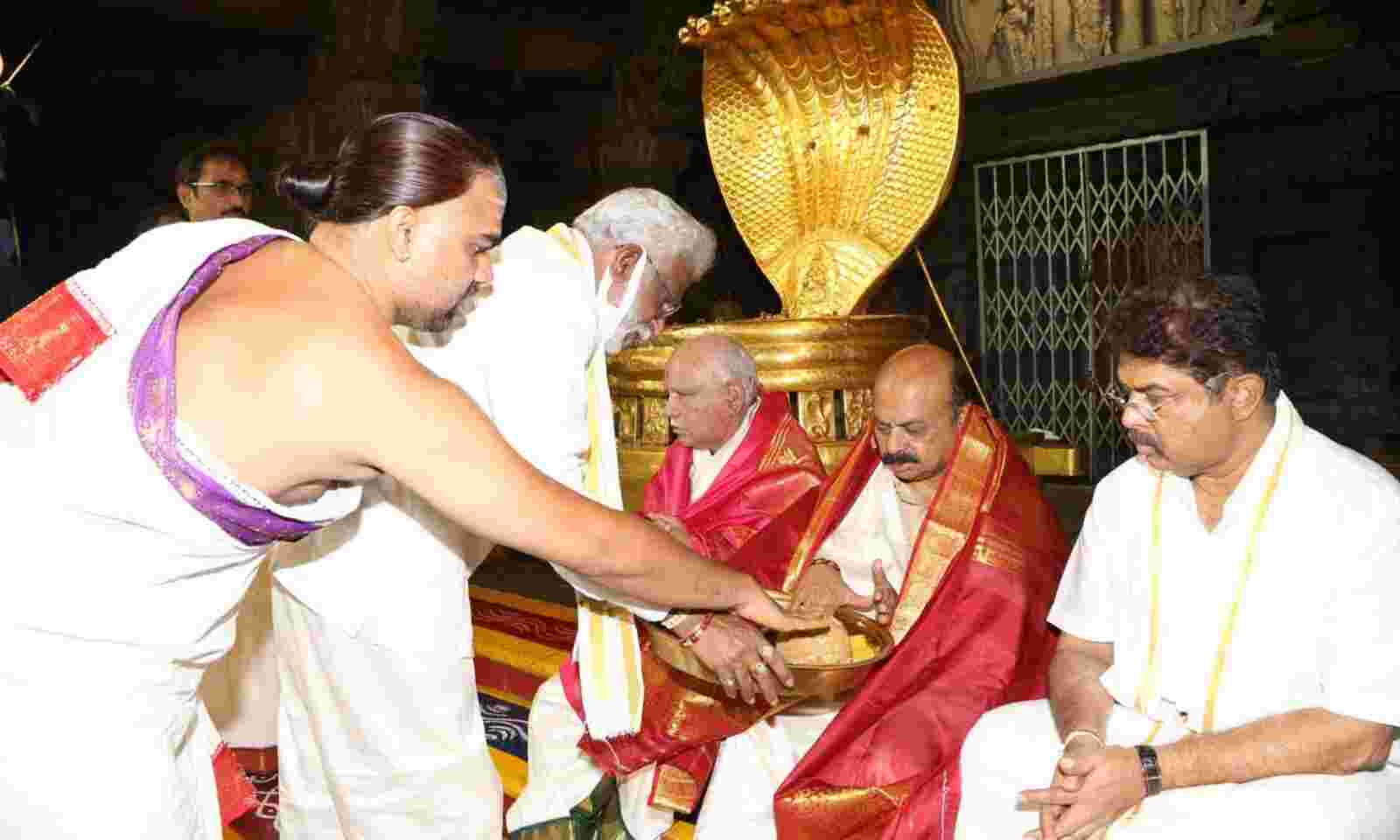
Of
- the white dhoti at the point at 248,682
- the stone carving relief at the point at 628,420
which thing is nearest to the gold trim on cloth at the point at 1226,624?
the white dhoti at the point at 248,682

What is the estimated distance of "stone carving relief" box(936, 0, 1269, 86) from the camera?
8.45 m

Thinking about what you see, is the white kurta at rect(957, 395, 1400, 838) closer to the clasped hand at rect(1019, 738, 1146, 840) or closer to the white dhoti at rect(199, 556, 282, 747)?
the clasped hand at rect(1019, 738, 1146, 840)

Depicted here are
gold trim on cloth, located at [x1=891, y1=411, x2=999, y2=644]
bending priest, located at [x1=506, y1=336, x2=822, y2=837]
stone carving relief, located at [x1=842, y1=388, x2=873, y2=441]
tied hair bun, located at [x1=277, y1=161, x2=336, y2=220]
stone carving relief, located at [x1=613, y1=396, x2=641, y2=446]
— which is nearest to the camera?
tied hair bun, located at [x1=277, y1=161, x2=336, y2=220]

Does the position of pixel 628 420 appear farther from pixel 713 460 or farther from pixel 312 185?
pixel 312 185

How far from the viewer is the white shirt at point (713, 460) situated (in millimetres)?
3773

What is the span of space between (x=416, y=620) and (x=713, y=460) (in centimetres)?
162

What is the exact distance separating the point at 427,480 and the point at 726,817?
1720 millimetres

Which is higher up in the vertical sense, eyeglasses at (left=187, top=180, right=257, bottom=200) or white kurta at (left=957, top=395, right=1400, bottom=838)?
eyeglasses at (left=187, top=180, right=257, bottom=200)

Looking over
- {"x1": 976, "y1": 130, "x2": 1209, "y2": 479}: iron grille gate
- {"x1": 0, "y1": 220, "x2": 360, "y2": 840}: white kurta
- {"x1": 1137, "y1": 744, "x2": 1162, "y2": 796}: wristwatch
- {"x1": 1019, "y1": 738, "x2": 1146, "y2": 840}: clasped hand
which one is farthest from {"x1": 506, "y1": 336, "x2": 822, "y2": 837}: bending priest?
{"x1": 976, "y1": 130, "x2": 1209, "y2": 479}: iron grille gate

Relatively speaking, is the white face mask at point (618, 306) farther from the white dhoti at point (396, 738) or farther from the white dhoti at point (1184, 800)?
the white dhoti at point (1184, 800)

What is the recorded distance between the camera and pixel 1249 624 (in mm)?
2193

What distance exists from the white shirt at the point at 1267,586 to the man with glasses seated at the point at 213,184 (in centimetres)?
327

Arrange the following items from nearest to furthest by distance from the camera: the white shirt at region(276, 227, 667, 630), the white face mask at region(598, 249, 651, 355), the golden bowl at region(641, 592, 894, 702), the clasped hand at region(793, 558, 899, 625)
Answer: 1. the white shirt at region(276, 227, 667, 630)
2. the golden bowl at region(641, 592, 894, 702)
3. the white face mask at region(598, 249, 651, 355)
4. the clasped hand at region(793, 558, 899, 625)

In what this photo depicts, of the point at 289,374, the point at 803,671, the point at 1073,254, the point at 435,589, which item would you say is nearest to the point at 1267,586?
the point at 803,671
